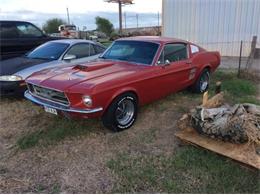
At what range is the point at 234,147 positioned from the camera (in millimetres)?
3516

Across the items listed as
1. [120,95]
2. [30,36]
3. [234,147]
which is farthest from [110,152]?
[30,36]

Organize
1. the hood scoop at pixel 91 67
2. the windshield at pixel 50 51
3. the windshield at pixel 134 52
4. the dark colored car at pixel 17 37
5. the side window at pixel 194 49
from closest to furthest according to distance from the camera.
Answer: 1. the hood scoop at pixel 91 67
2. the windshield at pixel 134 52
3. the side window at pixel 194 49
4. the windshield at pixel 50 51
5. the dark colored car at pixel 17 37

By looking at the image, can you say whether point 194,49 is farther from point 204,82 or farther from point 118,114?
point 118,114

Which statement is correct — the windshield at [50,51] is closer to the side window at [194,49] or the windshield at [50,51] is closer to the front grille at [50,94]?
the front grille at [50,94]

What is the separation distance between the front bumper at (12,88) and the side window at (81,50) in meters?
1.48

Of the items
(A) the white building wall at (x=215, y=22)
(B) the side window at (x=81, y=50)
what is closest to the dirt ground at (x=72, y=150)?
→ (B) the side window at (x=81, y=50)

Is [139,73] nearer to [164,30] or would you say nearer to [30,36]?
[30,36]

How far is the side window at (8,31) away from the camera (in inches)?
339

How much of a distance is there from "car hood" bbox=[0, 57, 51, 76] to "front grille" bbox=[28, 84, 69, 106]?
1.67 m

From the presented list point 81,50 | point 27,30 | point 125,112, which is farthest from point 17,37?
point 125,112

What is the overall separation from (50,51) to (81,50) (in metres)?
0.80

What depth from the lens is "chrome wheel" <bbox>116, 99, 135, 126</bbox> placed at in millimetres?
4365

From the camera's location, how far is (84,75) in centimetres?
424

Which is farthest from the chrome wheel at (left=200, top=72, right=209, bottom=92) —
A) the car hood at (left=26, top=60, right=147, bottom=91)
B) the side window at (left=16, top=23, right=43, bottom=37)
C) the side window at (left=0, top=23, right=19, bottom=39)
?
the side window at (left=0, top=23, right=19, bottom=39)
